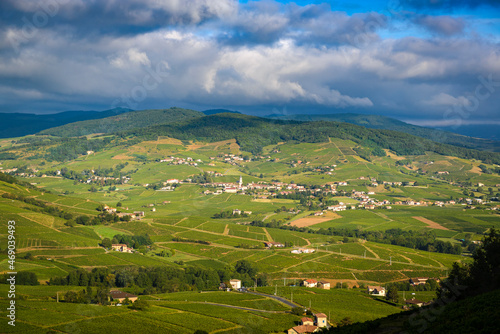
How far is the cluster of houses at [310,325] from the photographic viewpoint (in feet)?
89.0

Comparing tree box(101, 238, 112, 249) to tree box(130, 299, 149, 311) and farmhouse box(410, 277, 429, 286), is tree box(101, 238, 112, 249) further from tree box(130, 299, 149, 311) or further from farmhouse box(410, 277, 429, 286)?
farmhouse box(410, 277, 429, 286)

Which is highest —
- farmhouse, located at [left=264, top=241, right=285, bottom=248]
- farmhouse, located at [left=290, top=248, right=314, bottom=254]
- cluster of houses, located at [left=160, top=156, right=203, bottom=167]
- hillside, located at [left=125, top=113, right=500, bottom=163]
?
hillside, located at [left=125, top=113, right=500, bottom=163]

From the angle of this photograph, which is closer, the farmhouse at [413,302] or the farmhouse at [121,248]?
the farmhouse at [413,302]

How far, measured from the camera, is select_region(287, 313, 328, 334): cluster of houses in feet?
89.0

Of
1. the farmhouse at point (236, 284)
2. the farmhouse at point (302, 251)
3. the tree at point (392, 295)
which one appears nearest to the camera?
the tree at point (392, 295)

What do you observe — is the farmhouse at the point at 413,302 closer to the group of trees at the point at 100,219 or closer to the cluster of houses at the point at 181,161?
the group of trees at the point at 100,219

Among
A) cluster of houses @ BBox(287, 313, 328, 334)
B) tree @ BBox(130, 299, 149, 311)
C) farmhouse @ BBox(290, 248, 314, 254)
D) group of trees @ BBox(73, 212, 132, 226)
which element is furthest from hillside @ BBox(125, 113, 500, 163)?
tree @ BBox(130, 299, 149, 311)

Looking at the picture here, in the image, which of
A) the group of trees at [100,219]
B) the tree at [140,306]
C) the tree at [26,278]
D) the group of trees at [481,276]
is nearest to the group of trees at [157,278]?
the tree at [26,278]

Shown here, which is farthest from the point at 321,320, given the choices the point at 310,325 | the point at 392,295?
the point at 392,295

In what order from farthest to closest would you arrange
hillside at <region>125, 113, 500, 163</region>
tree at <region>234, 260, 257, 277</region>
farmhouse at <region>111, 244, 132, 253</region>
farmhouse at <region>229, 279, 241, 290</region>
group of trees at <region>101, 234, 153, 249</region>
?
hillside at <region>125, 113, 500, 163</region> < group of trees at <region>101, 234, 153, 249</region> < farmhouse at <region>111, 244, 132, 253</region> < tree at <region>234, 260, 257, 277</region> < farmhouse at <region>229, 279, 241, 290</region>

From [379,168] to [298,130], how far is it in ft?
168

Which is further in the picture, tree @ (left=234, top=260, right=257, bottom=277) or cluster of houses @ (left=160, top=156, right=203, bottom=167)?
cluster of houses @ (left=160, top=156, right=203, bottom=167)

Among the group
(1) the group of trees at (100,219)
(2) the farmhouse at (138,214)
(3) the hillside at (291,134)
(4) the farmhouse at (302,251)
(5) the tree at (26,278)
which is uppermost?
(3) the hillside at (291,134)

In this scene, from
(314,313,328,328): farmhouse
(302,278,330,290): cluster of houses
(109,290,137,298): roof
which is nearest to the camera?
(314,313,328,328): farmhouse
